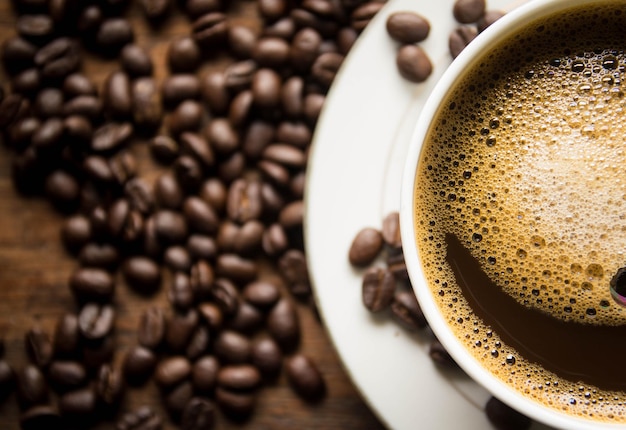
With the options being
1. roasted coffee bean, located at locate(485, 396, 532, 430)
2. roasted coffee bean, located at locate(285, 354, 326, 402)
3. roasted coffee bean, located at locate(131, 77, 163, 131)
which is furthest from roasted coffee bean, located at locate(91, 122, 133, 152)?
roasted coffee bean, located at locate(485, 396, 532, 430)

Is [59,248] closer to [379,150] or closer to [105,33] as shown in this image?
[105,33]

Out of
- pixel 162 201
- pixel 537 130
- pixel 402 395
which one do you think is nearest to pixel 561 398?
pixel 402 395

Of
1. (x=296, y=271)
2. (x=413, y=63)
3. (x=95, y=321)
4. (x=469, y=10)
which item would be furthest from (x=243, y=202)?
(x=469, y=10)

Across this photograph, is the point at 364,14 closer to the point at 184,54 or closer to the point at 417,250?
the point at 184,54

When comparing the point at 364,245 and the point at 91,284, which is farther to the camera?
the point at 91,284

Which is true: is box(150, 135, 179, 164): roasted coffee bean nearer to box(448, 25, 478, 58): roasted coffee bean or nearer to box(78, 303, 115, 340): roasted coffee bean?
box(78, 303, 115, 340): roasted coffee bean

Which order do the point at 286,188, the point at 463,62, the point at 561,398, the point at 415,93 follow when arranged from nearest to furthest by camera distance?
1. the point at 463,62
2. the point at 561,398
3. the point at 415,93
4. the point at 286,188
